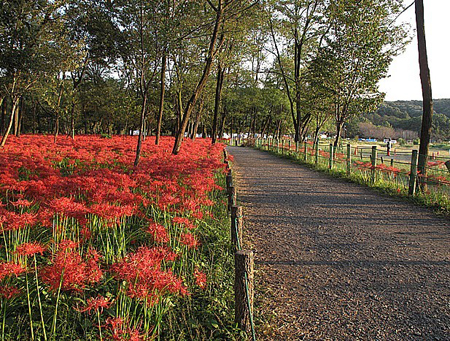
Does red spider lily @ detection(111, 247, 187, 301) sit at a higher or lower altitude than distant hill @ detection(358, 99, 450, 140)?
lower

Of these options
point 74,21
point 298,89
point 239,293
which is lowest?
point 239,293

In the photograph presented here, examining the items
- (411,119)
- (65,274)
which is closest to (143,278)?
(65,274)

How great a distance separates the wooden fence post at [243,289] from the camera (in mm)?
2855

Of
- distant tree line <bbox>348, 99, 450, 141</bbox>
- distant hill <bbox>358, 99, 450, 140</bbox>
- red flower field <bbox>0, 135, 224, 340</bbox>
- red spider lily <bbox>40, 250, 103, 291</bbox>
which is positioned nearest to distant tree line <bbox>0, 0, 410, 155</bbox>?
red flower field <bbox>0, 135, 224, 340</bbox>

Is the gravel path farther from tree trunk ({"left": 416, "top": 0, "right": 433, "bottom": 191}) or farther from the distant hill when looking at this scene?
the distant hill

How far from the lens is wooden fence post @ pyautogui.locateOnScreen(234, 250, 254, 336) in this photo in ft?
9.37

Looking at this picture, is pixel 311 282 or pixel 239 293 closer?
pixel 239 293

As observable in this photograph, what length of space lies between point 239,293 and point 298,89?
22257 millimetres

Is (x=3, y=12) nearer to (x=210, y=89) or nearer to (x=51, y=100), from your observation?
(x=51, y=100)

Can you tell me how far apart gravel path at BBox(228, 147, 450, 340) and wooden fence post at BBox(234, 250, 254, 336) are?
22 cm

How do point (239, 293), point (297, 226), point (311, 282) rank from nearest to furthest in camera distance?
point (239, 293) → point (311, 282) → point (297, 226)

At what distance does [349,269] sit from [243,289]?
6.74ft

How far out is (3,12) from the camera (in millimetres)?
A: 11445

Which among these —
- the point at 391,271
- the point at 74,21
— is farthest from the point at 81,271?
the point at 74,21
